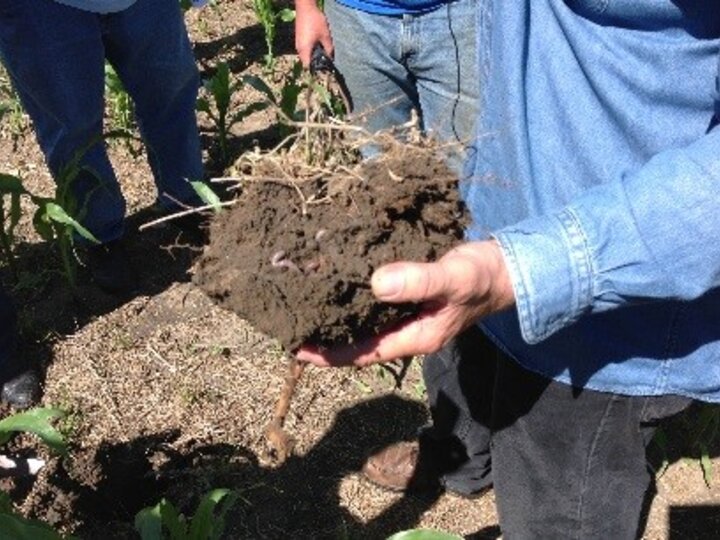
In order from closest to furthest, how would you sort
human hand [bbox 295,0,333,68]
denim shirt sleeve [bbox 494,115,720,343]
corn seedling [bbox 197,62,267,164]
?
denim shirt sleeve [bbox 494,115,720,343]
human hand [bbox 295,0,333,68]
corn seedling [bbox 197,62,267,164]

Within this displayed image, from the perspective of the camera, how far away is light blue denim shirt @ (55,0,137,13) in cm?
226

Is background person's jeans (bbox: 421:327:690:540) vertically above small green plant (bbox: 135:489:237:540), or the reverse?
background person's jeans (bbox: 421:327:690:540)

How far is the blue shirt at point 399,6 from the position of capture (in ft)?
6.27

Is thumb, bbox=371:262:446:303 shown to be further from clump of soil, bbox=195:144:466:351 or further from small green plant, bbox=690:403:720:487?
small green plant, bbox=690:403:720:487

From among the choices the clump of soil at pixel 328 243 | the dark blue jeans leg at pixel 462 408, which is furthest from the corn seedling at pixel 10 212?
the clump of soil at pixel 328 243

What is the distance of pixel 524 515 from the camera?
1.62 meters

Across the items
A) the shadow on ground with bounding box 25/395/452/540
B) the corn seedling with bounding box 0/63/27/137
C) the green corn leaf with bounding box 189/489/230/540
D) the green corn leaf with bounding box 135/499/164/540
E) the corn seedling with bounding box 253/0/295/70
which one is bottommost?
the shadow on ground with bounding box 25/395/452/540

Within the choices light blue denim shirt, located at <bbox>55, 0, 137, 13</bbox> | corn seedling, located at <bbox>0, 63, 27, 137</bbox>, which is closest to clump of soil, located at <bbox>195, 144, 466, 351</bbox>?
light blue denim shirt, located at <bbox>55, 0, 137, 13</bbox>

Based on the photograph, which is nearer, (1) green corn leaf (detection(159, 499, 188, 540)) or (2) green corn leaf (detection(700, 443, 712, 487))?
(1) green corn leaf (detection(159, 499, 188, 540))

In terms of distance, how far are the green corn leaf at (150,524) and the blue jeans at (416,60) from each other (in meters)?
0.90

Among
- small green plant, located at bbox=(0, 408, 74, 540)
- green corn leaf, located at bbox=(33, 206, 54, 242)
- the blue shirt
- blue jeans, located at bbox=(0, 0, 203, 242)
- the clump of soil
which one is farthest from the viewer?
green corn leaf, located at bbox=(33, 206, 54, 242)

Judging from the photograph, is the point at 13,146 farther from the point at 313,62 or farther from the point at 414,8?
the point at 414,8

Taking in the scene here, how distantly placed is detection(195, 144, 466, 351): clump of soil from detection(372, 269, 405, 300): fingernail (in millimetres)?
72

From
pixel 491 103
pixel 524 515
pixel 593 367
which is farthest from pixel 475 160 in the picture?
pixel 524 515
